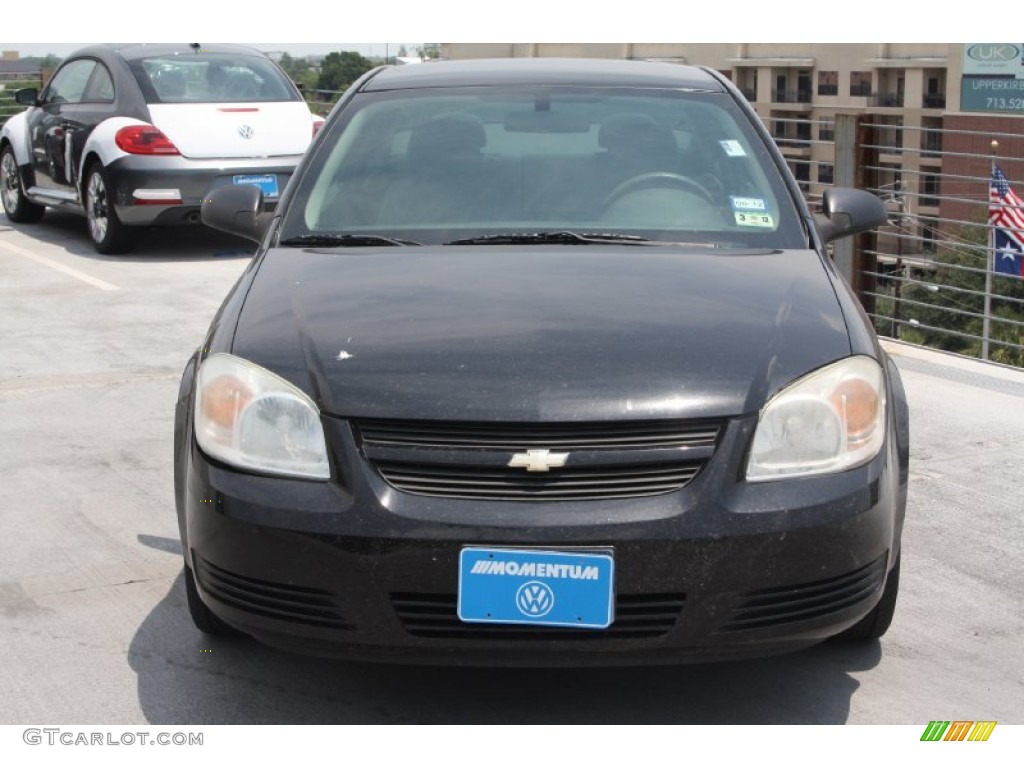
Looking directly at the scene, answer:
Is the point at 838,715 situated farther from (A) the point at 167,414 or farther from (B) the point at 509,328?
(A) the point at 167,414

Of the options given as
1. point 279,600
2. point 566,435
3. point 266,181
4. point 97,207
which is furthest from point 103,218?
point 566,435

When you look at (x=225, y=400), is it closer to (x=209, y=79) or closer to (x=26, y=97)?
(x=209, y=79)

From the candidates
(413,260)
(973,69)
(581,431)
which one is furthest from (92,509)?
(973,69)

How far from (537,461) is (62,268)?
8.40 meters

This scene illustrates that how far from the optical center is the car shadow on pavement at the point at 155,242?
37.8 feet

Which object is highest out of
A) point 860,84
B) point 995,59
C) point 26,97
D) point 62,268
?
point 26,97

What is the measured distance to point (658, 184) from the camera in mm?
4477

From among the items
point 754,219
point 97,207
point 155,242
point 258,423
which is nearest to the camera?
point 258,423

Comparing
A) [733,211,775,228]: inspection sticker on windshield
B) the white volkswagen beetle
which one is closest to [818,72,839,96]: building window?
the white volkswagen beetle

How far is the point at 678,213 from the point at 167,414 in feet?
9.71

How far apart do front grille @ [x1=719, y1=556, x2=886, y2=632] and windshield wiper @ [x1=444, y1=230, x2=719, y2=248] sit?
1.19m

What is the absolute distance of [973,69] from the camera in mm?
90812

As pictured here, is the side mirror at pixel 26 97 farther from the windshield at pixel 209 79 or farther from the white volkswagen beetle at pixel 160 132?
the windshield at pixel 209 79

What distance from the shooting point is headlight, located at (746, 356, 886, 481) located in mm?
3279
